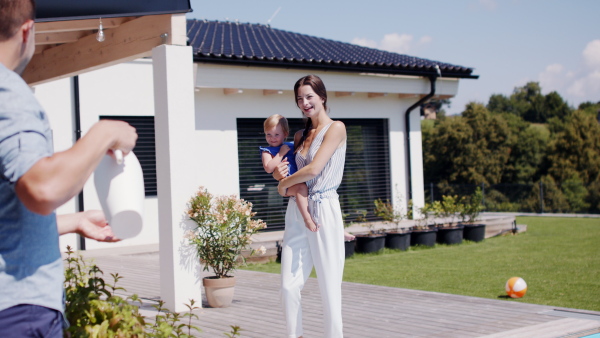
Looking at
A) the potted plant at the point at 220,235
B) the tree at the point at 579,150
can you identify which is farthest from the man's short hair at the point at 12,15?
the tree at the point at 579,150

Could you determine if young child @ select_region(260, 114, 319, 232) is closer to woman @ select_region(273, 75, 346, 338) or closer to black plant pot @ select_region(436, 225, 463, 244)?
woman @ select_region(273, 75, 346, 338)

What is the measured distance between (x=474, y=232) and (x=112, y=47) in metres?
9.80

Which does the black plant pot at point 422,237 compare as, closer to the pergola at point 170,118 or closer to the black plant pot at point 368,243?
the black plant pot at point 368,243

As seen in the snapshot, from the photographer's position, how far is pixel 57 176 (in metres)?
1.56

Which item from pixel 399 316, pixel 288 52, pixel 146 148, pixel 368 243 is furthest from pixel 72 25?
pixel 288 52

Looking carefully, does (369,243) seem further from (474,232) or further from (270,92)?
(270,92)

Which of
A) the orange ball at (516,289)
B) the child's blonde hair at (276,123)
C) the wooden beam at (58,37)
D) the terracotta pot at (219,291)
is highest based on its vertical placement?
the wooden beam at (58,37)

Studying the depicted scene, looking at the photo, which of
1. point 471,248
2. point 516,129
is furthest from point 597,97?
point 471,248

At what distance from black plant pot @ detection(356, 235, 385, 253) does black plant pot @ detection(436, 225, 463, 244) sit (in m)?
1.89

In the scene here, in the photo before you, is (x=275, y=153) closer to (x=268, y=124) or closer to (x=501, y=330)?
(x=268, y=124)

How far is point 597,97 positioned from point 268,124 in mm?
50140

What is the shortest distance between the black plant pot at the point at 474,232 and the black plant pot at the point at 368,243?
2.67m

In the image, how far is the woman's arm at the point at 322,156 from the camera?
430 centimetres

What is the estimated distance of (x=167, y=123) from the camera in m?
6.47
